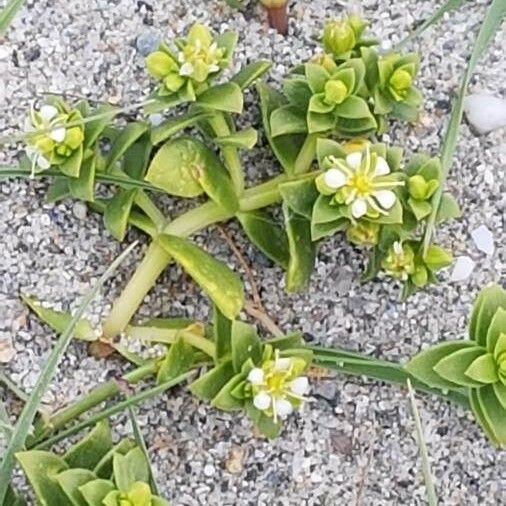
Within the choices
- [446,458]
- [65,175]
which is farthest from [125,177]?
[446,458]

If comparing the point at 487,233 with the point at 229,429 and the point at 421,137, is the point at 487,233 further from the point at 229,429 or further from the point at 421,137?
the point at 229,429

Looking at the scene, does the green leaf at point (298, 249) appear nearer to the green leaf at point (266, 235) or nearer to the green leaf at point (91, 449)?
the green leaf at point (266, 235)

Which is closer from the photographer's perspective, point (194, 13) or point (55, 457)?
point (55, 457)

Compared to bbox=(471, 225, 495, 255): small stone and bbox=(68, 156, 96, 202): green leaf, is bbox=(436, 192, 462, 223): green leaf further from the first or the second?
bbox=(68, 156, 96, 202): green leaf

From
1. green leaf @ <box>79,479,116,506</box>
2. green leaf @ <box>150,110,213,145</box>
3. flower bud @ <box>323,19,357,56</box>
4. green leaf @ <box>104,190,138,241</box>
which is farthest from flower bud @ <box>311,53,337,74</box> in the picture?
green leaf @ <box>79,479,116,506</box>

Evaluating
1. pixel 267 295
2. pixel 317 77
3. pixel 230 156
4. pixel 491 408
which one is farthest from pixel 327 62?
pixel 491 408

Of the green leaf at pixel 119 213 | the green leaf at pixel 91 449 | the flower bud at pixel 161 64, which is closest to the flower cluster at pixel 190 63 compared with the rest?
the flower bud at pixel 161 64

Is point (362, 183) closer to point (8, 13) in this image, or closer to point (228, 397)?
point (228, 397)
